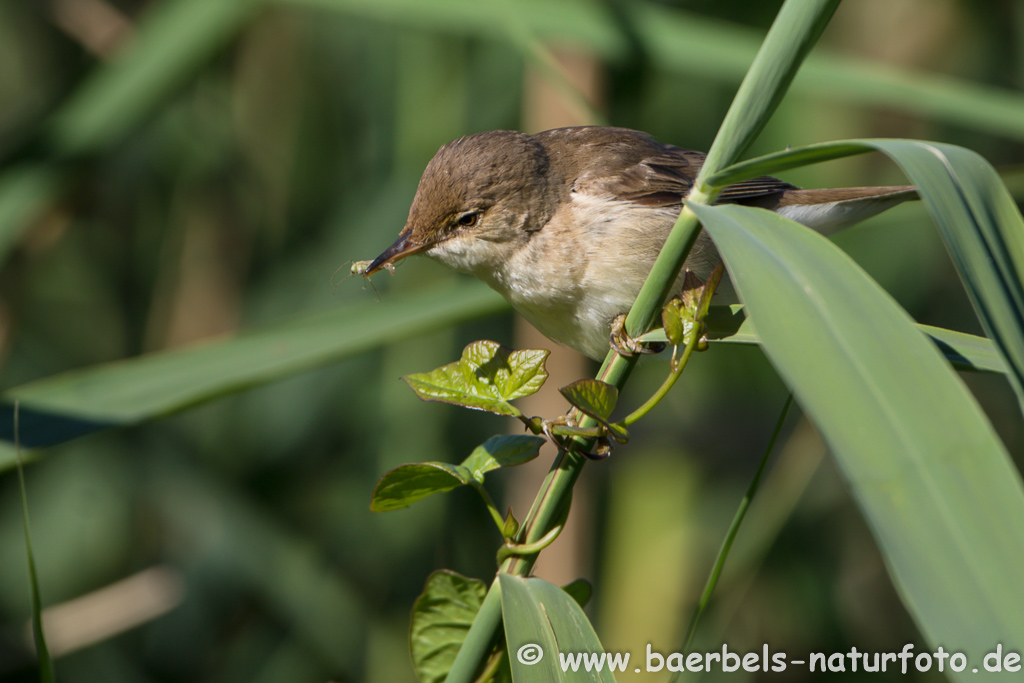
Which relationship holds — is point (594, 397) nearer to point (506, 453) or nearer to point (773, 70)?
point (506, 453)

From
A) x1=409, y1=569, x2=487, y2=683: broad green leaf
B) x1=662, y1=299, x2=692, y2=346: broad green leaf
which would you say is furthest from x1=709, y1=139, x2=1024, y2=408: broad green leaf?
x1=409, y1=569, x2=487, y2=683: broad green leaf

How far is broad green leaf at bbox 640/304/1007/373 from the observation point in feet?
2.86

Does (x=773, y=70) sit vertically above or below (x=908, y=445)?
above

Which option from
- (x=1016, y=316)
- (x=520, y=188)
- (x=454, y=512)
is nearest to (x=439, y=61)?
(x=520, y=188)

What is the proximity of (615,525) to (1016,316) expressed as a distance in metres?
2.20

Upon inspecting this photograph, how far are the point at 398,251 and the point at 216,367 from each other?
379mm

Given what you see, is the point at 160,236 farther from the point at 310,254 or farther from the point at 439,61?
the point at 439,61

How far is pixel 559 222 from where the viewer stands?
1.72 metres

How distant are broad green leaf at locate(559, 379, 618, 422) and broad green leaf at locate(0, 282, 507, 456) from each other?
0.69 meters

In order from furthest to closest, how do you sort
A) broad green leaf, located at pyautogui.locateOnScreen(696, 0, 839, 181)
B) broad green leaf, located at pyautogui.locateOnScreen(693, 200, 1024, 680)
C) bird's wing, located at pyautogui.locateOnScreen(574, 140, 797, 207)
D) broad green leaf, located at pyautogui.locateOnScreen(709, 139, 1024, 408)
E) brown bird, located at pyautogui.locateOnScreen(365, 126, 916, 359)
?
bird's wing, located at pyautogui.locateOnScreen(574, 140, 797, 207)
brown bird, located at pyautogui.locateOnScreen(365, 126, 916, 359)
broad green leaf, located at pyautogui.locateOnScreen(696, 0, 839, 181)
broad green leaf, located at pyautogui.locateOnScreen(709, 139, 1024, 408)
broad green leaf, located at pyautogui.locateOnScreen(693, 200, 1024, 680)

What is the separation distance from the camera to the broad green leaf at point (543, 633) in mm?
793

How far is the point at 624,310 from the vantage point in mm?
1519

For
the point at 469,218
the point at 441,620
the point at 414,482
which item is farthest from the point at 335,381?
the point at 414,482

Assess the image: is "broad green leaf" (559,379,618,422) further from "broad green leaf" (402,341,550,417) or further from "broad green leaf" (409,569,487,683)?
"broad green leaf" (409,569,487,683)
